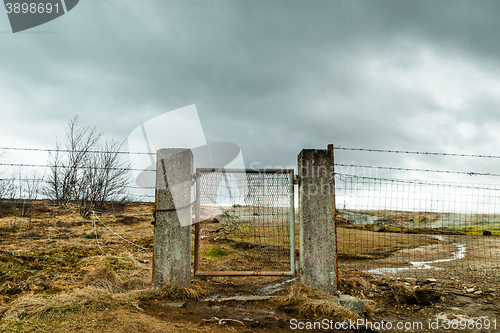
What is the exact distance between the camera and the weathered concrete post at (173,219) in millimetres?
4984

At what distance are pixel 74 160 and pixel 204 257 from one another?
1304 centimetres

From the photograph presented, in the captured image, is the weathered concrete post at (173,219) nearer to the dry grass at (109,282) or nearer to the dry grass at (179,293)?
the dry grass at (179,293)

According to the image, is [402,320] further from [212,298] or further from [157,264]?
[157,264]

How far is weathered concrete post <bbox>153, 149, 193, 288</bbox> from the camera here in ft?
16.4

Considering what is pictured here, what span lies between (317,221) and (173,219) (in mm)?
2323

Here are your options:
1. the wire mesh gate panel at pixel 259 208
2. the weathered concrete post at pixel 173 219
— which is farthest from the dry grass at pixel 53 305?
the wire mesh gate panel at pixel 259 208

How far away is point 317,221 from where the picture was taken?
5.10 m

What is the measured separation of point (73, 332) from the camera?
3.45m

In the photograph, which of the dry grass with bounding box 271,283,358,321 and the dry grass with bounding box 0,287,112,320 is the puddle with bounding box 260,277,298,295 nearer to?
the dry grass with bounding box 271,283,358,321

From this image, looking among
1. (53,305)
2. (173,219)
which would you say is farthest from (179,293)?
(53,305)

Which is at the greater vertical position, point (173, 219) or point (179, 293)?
point (173, 219)

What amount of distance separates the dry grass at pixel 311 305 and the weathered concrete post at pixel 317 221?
0.73 ft

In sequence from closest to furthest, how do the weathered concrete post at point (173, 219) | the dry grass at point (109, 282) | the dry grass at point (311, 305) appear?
1. the dry grass at point (311, 305)
2. the weathered concrete post at point (173, 219)
3. the dry grass at point (109, 282)

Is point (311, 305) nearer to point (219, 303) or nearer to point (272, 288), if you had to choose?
point (219, 303)
